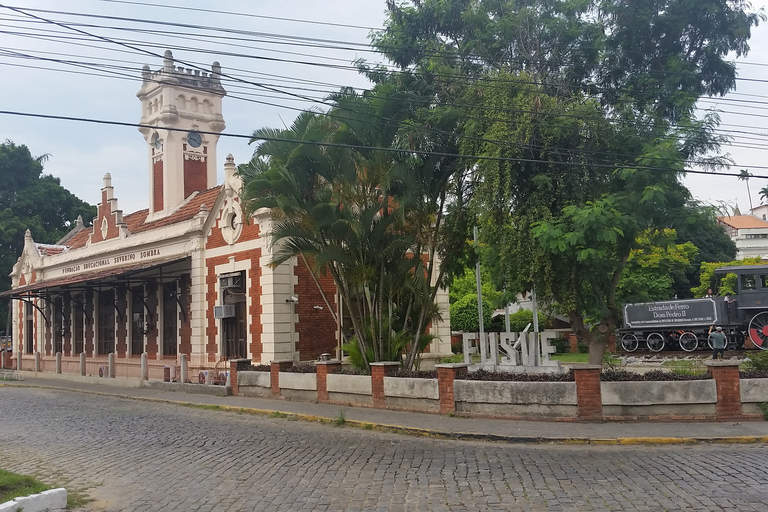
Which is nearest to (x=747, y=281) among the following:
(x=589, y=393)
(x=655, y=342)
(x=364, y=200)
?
(x=655, y=342)

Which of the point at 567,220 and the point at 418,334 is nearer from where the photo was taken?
the point at 567,220

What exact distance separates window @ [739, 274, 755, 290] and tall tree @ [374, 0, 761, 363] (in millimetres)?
15533

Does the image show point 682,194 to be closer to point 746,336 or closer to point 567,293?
point 567,293

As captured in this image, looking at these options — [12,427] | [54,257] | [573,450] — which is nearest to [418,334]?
[573,450]

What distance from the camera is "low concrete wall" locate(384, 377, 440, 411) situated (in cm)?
1459

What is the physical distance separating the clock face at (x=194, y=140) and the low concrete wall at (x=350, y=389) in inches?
683

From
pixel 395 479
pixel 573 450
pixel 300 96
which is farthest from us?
pixel 300 96

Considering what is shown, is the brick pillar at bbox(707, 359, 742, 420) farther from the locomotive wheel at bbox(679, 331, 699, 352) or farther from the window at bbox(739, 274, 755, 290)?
the locomotive wheel at bbox(679, 331, 699, 352)

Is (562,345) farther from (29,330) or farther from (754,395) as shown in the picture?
(29,330)

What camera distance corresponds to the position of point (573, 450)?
10930 mm

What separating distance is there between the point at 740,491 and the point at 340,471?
198 inches

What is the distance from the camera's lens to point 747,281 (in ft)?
96.3

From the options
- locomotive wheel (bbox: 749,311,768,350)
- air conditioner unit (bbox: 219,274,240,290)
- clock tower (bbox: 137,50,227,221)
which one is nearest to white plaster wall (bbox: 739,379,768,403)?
air conditioner unit (bbox: 219,274,240,290)

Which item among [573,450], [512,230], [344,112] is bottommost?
[573,450]
